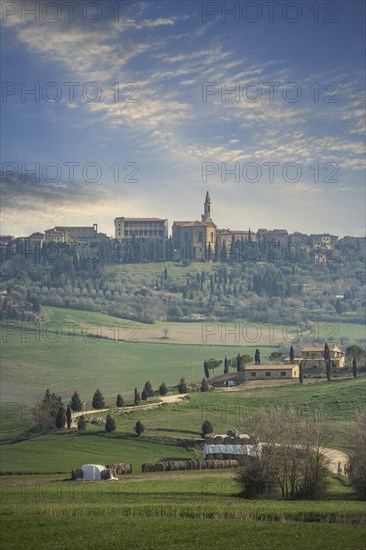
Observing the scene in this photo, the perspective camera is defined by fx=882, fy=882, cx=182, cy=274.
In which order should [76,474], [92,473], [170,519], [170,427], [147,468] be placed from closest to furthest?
[170,519] < [92,473] < [76,474] < [147,468] < [170,427]

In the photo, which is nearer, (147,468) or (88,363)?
(147,468)

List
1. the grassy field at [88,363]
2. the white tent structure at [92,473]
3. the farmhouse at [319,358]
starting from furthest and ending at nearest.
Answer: the grassy field at [88,363]
the farmhouse at [319,358]
the white tent structure at [92,473]

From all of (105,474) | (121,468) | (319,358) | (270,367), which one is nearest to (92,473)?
(105,474)

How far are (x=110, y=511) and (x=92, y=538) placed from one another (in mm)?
6039

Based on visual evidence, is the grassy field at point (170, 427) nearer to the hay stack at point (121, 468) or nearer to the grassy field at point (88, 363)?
the hay stack at point (121, 468)

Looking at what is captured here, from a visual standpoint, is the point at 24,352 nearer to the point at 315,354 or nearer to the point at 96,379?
the point at 96,379

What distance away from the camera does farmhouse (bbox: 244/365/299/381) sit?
343 ft

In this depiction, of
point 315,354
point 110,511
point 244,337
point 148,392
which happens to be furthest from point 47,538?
point 244,337

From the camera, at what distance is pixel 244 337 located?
645ft

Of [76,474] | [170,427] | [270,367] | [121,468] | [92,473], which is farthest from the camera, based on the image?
[270,367]

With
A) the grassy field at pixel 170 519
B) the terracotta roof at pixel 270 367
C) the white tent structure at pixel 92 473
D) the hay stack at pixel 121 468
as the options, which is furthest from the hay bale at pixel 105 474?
the terracotta roof at pixel 270 367

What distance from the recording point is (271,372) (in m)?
105

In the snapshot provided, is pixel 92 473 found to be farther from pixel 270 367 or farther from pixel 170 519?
pixel 270 367

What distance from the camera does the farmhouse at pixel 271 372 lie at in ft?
343
